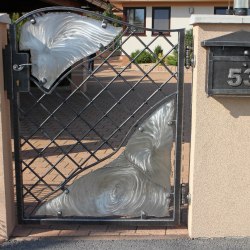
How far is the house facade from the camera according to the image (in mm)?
24953

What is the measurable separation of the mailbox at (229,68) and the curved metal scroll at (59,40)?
0.86m

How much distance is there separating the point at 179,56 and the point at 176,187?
3.70 ft

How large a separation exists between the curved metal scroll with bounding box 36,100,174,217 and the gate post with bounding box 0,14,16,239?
314 millimetres

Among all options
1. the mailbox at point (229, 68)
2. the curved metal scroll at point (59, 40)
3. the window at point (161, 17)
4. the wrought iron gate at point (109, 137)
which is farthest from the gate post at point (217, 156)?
the window at point (161, 17)

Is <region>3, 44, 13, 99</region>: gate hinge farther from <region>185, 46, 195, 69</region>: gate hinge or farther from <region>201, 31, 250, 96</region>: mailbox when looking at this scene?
<region>201, 31, 250, 96</region>: mailbox

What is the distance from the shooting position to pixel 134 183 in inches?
159

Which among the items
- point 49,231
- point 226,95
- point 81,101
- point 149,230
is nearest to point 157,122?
point 226,95

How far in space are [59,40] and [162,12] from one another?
22.8 metres

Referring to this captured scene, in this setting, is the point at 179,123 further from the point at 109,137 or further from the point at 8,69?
the point at 8,69

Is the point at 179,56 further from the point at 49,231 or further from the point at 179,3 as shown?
the point at 179,3

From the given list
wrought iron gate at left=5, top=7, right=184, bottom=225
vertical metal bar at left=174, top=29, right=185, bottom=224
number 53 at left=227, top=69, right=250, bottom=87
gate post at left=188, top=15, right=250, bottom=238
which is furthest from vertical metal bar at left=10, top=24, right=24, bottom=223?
number 53 at left=227, top=69, right=250, bottom=87

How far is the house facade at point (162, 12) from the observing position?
25.0m

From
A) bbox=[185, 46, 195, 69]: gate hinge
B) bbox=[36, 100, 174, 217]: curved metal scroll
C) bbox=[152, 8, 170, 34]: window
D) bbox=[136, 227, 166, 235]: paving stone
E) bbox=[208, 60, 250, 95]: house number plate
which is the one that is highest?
bbox=[152, 8, 170, 34]: window

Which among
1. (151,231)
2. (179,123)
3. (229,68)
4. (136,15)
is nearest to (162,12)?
(136,15)
